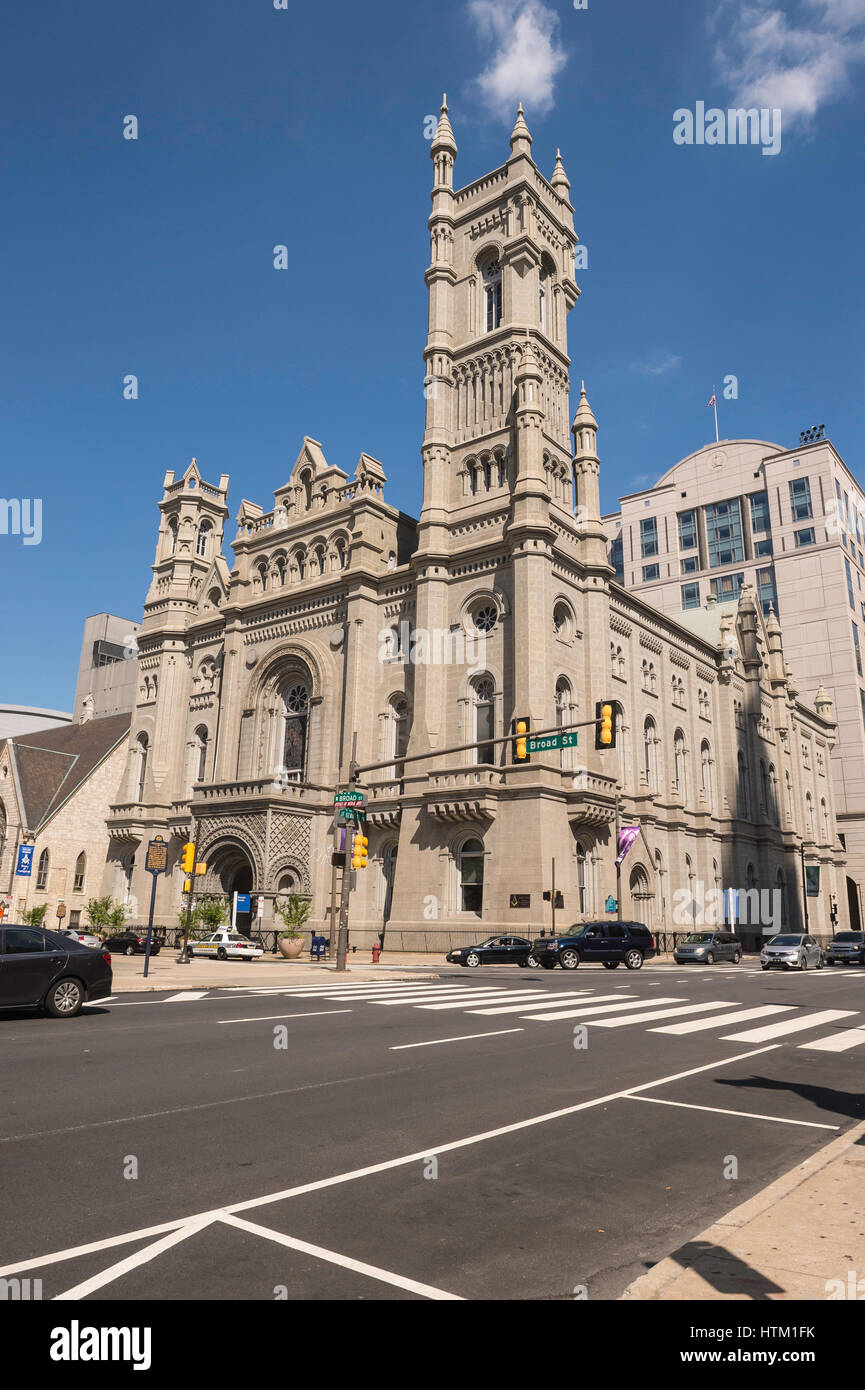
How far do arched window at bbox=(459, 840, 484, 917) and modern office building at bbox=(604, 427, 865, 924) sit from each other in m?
39.8

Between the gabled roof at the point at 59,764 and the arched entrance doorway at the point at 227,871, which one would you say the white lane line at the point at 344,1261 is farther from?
the gabled roof at the point at 59,764

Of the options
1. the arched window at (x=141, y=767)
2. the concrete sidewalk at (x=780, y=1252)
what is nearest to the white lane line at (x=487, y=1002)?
the concrete sidewalk at (x=780, y=1252)

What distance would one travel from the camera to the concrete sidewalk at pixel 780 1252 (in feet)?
13.8

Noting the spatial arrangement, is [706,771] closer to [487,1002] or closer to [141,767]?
[141,767]

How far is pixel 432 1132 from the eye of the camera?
7613 millimetres

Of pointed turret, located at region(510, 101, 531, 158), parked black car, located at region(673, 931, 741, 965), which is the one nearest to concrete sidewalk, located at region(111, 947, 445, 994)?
parked black car, located at region(673, 931, 741, 965)

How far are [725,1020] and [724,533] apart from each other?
78.2 metres

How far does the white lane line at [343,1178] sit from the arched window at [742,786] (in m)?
50.2

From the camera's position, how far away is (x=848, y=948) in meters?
39.9

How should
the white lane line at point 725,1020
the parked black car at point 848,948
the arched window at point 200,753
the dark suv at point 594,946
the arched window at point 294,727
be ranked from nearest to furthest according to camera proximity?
the white lane line at point 725,1020, the dark suv at point 594,946, the parked black car at point 848,948, the arched window at point 294,727, the arched window at point 200,753

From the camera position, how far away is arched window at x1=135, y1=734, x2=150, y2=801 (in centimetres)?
5441

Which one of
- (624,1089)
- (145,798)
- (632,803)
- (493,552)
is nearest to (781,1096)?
(624,1089)

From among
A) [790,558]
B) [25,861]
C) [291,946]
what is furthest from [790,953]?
[790,558]
